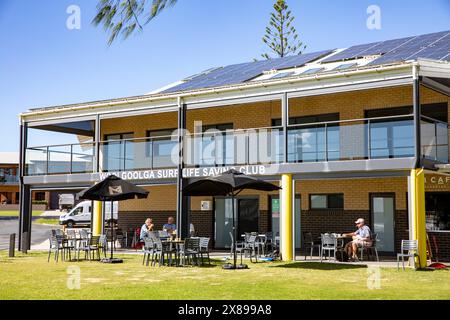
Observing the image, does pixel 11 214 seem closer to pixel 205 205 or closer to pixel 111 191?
pixel 205 205

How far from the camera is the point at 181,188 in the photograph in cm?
1961

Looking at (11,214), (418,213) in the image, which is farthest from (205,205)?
(11,214)

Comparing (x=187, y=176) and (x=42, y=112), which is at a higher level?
(x=42, y=112)

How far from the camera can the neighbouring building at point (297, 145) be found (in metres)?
16.7

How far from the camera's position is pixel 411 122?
53.1ft

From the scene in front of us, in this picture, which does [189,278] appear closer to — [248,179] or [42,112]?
[248,179]

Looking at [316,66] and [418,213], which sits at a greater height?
[316,66]

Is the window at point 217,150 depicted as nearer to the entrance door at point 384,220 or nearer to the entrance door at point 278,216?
the entrance door at point 278,216

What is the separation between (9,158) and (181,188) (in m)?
52.2

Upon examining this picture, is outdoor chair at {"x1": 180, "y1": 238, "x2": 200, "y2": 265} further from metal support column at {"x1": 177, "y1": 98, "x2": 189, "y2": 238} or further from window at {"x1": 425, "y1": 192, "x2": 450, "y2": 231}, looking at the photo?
window at {"x1": 425, "y1": 192, "x2": 450, "y2": 231}

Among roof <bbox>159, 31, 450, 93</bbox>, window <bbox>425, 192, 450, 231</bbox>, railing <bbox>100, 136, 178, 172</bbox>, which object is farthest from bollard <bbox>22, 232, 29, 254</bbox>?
window <bbox>425, 192, 450, 231</bbox>

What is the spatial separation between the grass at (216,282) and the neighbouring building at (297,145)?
2758 mm

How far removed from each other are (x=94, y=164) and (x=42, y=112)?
290 cm

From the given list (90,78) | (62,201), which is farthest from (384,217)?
(62,201)
